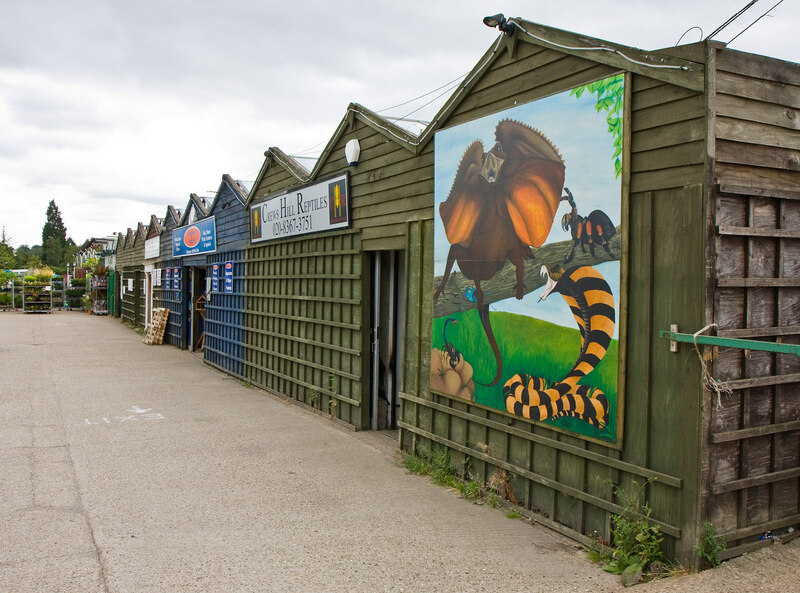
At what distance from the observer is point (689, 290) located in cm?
391

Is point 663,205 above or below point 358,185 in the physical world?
below

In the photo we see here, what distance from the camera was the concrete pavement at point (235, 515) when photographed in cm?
405

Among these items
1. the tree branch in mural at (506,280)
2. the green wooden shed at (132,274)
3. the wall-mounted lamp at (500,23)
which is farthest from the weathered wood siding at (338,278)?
the green wooden shed at (132,274)

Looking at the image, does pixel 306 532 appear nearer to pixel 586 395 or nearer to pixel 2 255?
pixel 586 395

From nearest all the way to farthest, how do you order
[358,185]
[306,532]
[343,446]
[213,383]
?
[306,532]
[343,446]
[358,185]
[213,383]

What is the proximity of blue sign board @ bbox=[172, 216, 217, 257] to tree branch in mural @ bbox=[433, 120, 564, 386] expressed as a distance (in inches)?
396

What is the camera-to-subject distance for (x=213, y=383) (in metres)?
12.3

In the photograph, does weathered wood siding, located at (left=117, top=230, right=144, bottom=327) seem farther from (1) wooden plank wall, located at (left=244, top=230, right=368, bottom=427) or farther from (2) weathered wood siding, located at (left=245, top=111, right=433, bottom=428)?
(2) weathered wood siding, located at (left=245, top=111, right=433, bottom=428)

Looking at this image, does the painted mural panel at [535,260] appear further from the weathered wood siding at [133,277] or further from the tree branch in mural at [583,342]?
the weathered wood siding at [133,277]

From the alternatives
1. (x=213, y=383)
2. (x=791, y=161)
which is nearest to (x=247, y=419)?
(x=213, y=383)

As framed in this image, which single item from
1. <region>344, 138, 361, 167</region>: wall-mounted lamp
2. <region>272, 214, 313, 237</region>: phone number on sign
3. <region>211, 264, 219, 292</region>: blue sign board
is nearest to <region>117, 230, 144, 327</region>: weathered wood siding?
<region>211, 264, 219, 292</region>: blue sign board

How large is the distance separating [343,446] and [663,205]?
483 centimetres

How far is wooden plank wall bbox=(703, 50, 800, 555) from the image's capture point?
3855 millimetres

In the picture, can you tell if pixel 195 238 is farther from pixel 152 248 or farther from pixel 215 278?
pixel 152 248
